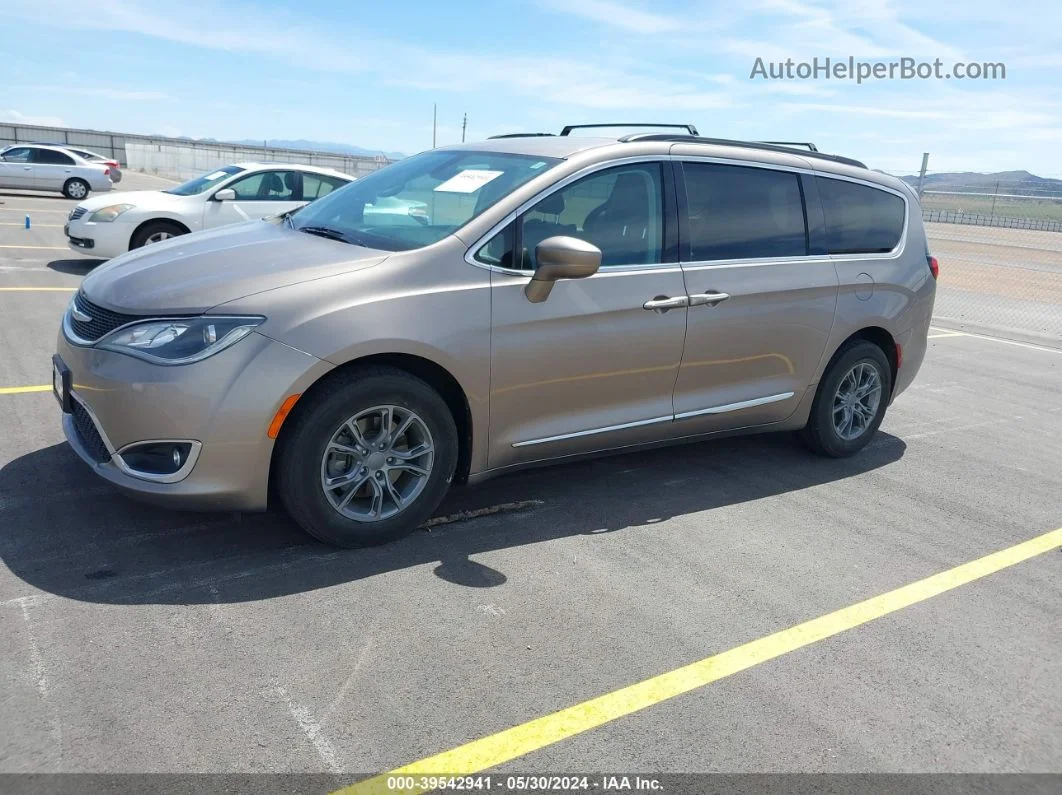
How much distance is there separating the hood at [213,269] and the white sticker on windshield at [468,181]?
67 centimetres

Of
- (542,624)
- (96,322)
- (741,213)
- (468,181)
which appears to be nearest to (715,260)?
(741,213)

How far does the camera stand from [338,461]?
3951mm

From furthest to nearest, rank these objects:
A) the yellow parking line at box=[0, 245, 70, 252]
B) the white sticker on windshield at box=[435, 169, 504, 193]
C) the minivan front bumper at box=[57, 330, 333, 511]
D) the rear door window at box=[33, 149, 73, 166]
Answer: the rear door window at box=[33, 149, 73, 166], the yellow parking line at box=[0, 245, 70, 252], the white sticker on windshield at box=[435, 169, 504, 193], the minivan front bumper at box=[57, 330, 333, 511]

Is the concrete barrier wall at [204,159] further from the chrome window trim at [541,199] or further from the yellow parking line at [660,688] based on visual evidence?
the yellow parking line at [660,688]

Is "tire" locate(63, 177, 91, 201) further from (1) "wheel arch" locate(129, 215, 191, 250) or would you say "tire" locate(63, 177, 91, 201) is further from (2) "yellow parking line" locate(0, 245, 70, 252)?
(1) "wheel arch" locate(129, 215, 191, 250)

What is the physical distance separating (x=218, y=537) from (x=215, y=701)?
1256 millimetres

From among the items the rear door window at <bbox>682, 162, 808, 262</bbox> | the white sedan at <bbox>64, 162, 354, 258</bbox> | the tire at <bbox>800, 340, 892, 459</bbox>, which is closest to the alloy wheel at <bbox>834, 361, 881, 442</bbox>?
the tire at <bbox>800, 340, 892, 459</bbox>

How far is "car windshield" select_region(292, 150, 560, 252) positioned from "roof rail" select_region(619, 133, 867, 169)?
0.62 m

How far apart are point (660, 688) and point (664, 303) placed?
6.76 ft

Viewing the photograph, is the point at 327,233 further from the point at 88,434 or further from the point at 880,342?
the point at 880,342

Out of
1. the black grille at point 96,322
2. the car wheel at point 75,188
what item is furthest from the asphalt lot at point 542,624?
the car wheel at point 75,188

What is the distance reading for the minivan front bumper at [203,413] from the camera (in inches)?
141

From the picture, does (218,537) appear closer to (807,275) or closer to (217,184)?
(807,275)

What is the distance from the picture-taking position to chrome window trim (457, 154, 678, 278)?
4.16 meters
